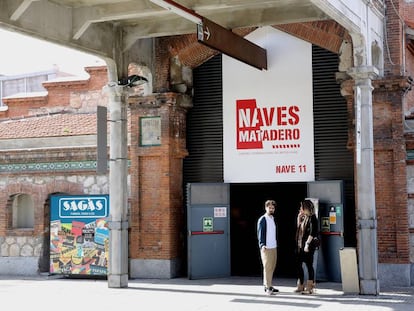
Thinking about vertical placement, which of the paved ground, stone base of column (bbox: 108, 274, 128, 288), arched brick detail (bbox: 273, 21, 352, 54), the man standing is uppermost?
arched brick detail (bbox: 273, 21, 352, 54)

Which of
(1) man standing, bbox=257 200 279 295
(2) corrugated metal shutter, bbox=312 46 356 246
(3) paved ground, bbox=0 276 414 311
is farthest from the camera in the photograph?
(2) corrugated metal shutter, bbox=312 46 356 246

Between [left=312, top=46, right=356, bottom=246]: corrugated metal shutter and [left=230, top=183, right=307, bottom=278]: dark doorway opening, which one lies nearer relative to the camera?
[left=312, top=46, right=356, bottom=246]: corrugated metal shutter

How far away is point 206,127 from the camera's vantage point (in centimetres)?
1819

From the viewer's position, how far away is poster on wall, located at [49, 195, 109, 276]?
18.2 m

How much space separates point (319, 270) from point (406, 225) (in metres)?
2.21

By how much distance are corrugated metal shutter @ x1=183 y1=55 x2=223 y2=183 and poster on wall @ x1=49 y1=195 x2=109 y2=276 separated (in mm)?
2456

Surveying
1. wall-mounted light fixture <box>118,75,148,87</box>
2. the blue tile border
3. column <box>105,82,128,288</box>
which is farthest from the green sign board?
wall-mounted light fixture <box>118,75,148,87</box>

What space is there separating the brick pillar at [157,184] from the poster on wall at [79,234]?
0.77m

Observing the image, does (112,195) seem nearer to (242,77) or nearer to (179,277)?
(179,277)

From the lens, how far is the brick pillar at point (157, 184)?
17797 millimetres

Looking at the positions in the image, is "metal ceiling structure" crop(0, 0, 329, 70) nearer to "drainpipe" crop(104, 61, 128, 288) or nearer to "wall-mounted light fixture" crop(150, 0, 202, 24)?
"wall-mounted light fixture" crop(150, 0, 202, 24)

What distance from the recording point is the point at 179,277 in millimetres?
17938

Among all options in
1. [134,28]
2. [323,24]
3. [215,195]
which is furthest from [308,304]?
[134,28]

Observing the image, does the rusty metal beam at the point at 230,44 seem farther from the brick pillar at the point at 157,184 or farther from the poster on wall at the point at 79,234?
the poster on wall at the point at 79,234
